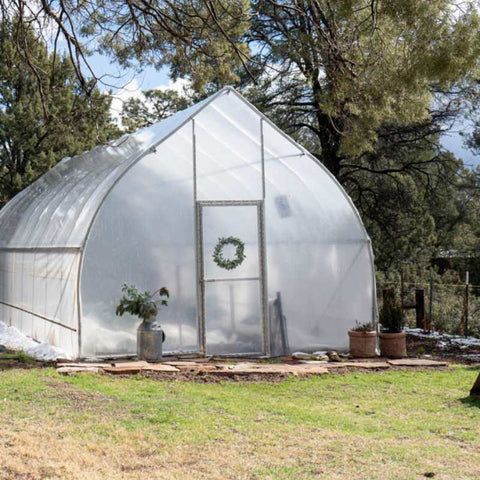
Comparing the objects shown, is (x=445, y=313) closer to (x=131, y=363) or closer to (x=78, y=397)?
(x=131, y=363)

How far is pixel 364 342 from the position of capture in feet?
33.0

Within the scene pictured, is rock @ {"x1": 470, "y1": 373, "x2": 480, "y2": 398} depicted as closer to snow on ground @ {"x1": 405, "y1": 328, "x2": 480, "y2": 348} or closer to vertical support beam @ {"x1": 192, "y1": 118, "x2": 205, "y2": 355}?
vertical support beam @ {"x1": 192, "y1": 118, "x2": 205, "y2": 355}

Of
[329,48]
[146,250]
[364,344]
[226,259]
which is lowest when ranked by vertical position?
[364,344]

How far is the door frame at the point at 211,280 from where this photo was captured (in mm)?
10148

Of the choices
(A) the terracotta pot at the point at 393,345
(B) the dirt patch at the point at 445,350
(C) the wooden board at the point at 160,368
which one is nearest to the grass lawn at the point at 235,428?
(C) the wooden board at the point at 160,368

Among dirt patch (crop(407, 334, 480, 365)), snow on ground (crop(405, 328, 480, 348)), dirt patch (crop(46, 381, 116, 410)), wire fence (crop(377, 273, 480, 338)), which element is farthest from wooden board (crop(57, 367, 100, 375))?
wire fence (crop(377, 273, 480, 338))

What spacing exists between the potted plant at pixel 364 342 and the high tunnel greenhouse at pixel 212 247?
54 centimetres

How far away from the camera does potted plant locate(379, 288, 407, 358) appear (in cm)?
1014

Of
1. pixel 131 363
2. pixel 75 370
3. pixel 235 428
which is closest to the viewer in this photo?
pixel 235 428

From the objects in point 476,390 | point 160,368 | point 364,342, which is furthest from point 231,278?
point 476,390

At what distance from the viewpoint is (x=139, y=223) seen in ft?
32.6

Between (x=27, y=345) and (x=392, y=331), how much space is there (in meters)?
5.25

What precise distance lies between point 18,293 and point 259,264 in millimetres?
4578

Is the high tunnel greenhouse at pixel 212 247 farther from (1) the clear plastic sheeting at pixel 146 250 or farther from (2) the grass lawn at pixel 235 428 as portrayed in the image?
(2) the grass lawn at pixel 235 428
